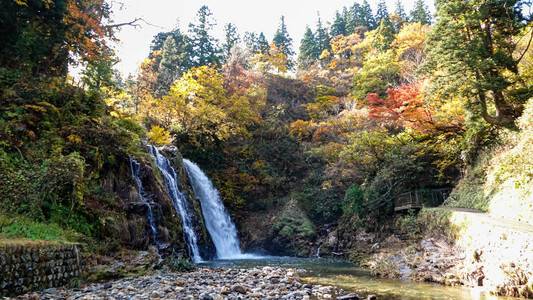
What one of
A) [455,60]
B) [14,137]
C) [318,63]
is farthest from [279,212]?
[318,63]

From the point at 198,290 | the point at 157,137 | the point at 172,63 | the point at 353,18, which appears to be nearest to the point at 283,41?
the point at 353,18

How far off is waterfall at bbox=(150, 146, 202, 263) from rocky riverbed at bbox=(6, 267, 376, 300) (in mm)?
5625

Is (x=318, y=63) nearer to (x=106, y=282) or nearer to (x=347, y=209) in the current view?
(x=347, y=209)

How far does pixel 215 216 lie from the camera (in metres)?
19.0

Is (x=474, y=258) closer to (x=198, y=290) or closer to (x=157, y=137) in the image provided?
(x=198, y=290)

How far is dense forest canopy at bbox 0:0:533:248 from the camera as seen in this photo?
900 centimetres

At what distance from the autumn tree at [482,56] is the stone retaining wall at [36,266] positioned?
43.3 ft

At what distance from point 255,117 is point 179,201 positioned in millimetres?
12604

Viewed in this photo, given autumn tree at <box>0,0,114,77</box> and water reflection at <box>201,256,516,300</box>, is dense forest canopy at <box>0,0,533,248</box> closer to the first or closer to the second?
autumn tree at <box>0,0,114,77</box>

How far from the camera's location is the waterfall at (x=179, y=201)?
1391cm

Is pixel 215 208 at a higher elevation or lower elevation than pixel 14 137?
lower

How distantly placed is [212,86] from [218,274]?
53.1ft

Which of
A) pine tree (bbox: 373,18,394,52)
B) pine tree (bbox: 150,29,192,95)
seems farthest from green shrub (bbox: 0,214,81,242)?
pine tree (bbox: 373,18,394,52)

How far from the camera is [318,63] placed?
134ft
